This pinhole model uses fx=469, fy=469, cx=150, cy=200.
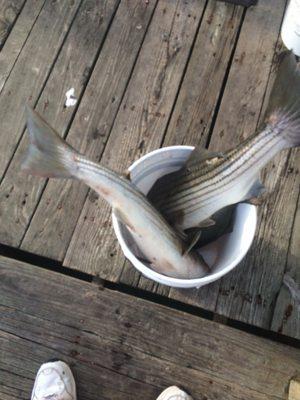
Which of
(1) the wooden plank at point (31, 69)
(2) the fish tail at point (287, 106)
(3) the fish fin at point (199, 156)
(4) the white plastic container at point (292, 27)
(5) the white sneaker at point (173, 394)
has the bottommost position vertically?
(5) the white sneaker at point (173, 394)

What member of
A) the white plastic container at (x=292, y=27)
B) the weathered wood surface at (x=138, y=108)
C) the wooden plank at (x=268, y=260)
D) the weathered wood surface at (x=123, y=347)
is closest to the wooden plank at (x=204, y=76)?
the weathered wood surface at (x=138, y=108)

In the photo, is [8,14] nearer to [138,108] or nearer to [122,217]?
[138,108]

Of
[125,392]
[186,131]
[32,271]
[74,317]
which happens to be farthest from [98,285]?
[186,131]

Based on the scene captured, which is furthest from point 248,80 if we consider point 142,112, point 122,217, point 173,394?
point 173,394

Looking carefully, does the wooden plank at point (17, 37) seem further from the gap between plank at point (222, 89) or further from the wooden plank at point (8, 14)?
the gap between plank at point (222, 89)

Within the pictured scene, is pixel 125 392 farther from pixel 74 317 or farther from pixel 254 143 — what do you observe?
pixel 254 143

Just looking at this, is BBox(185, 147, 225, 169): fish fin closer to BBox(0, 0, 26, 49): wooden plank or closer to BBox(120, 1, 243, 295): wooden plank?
BBox(120, 1, 243, 295): wooden plank

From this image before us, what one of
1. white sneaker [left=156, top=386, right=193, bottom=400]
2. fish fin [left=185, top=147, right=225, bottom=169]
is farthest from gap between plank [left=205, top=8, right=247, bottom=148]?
white sneaker [left=156, top=386, right=193, bottom=400]
